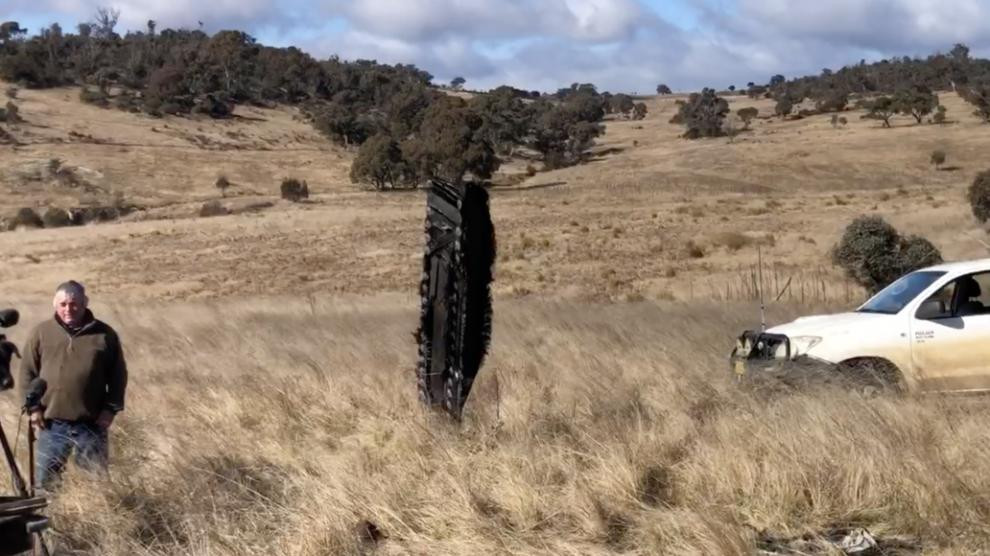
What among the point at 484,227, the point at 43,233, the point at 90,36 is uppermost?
the point at 90,36

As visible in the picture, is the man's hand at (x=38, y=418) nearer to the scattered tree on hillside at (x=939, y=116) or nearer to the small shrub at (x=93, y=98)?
the scattered tree on hillside at (x=939, y=116)

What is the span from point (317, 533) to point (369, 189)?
59.4m

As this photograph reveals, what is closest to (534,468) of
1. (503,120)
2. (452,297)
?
(452,297)

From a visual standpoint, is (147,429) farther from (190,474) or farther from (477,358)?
(477,358)

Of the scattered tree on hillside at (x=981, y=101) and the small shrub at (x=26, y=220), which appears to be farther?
the scattered tree on hillside at (x=981, y=101)

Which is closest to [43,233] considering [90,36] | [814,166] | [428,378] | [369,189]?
[369,189]

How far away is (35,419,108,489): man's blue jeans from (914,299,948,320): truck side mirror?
6.70 metres

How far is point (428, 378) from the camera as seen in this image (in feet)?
27.8

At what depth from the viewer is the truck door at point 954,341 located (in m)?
9.98

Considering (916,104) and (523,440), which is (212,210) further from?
(916,104)

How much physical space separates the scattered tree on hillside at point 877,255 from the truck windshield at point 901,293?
12.1 metres

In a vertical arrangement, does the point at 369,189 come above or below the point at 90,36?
below

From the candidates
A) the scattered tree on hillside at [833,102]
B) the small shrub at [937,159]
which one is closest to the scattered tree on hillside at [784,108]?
the scattered tree on hillside at [833,102]

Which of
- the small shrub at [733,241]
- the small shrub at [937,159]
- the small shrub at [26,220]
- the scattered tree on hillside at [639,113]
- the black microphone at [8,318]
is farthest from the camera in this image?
the scattered tree on hillside at [639,113]
